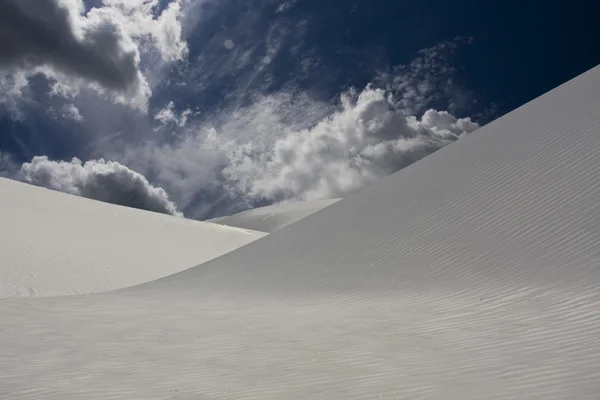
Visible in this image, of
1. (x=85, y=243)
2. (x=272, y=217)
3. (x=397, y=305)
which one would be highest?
(x=272, y=217)

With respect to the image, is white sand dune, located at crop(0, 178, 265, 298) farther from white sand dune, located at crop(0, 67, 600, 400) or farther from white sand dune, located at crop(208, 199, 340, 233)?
white sand dune, located at crop(208, 199, 340, 233)

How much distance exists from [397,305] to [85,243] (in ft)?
52.1

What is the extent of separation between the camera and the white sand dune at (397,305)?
501 cm

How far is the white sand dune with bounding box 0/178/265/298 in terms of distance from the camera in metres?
16.9

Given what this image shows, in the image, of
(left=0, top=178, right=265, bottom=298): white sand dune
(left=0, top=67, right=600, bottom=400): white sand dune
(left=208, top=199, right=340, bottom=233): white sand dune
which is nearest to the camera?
(left=0, top=67, right=600, bottom=400): white sand dune

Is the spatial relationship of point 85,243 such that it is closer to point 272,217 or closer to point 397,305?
point 397,305

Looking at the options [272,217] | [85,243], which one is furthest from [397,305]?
[272,217]

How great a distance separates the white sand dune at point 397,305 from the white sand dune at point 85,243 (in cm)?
340

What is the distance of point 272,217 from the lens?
66625 mm

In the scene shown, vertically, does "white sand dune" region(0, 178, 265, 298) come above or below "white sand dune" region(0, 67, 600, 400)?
above

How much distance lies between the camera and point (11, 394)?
4824mm

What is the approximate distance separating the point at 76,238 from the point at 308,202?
54.6m

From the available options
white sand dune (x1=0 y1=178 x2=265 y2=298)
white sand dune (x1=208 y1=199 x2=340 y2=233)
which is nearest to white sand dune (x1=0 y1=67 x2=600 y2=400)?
white sand dune (x1=0 y1=178 x2=265 y2=298)

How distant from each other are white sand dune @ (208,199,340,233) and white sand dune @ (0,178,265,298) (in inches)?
1198
